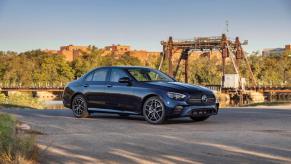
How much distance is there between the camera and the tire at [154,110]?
10.7 metres

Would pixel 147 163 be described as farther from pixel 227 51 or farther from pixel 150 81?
pixel 227 51

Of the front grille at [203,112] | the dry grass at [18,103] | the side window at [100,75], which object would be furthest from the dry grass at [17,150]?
the dry grass at [18,103]

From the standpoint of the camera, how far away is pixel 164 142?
25.3 ft

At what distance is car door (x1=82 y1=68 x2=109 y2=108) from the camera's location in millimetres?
11977

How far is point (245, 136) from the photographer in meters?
8.42

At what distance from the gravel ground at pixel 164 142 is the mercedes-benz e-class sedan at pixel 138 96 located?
0.38 metres

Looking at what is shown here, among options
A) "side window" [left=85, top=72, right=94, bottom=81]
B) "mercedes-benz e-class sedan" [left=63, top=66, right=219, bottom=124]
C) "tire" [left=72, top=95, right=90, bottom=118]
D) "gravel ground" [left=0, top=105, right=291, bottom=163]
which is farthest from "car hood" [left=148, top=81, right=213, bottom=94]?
"tire" [left=72, top=95, right=90, bottom=118]

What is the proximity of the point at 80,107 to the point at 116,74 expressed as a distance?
133 centimetres

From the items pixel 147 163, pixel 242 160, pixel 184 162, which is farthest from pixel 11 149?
pixel 242 160

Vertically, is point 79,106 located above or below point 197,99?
below

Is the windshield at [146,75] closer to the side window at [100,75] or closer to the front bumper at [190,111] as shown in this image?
the side window at [100,75]

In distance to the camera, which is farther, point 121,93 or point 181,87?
point 121,93

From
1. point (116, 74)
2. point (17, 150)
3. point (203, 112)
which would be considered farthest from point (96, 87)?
point (17, 150)

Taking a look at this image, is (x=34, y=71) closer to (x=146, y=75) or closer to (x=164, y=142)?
(x=146, y=75)
